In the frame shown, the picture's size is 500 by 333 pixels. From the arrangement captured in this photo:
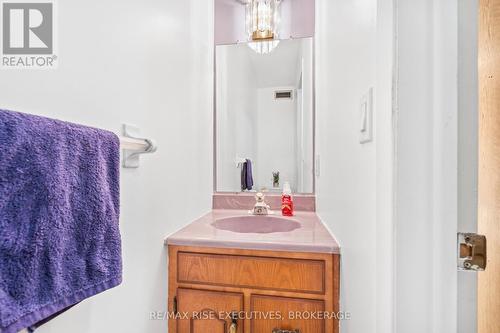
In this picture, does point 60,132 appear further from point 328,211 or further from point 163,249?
point 328,211

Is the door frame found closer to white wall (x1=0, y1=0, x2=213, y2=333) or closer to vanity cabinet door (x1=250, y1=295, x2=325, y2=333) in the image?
vanity cabinet door (x1=250, y1=295, x2=325, y2=333)

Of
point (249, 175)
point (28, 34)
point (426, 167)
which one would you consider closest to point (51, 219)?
point (28, 34)

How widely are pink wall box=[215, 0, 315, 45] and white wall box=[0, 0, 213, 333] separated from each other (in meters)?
0.40

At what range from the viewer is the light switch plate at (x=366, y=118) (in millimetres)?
551

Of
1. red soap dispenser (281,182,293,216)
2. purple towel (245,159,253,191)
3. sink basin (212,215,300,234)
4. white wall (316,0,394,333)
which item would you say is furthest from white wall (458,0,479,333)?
Answer: purple towel (245,159,253,191)

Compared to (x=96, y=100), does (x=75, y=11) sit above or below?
above

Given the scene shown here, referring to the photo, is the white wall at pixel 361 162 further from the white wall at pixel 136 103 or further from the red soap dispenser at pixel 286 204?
the white wall at pixel 136 103

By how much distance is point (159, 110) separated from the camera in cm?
95

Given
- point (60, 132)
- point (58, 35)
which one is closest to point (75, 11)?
point (58, 35)

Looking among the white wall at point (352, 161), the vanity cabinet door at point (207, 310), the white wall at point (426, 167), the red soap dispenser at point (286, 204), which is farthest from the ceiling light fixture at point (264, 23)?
the vanity cabinet door at point (207, 310)

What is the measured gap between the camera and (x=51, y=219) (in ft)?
1.44

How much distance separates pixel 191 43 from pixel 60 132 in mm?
974

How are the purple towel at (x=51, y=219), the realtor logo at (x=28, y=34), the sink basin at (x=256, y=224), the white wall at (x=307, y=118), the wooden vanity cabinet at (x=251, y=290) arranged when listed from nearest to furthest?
1. the purple towel at (x=51, y=219)
2. the realtor logo at (x=28, y=34)
3. the wooden vanity cabinet at (x=251, y=290)
4. the sink basin at (x=256, y=224)
5. the white wall at (x=307, y=118)

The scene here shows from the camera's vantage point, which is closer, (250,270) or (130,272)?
(130,272)
